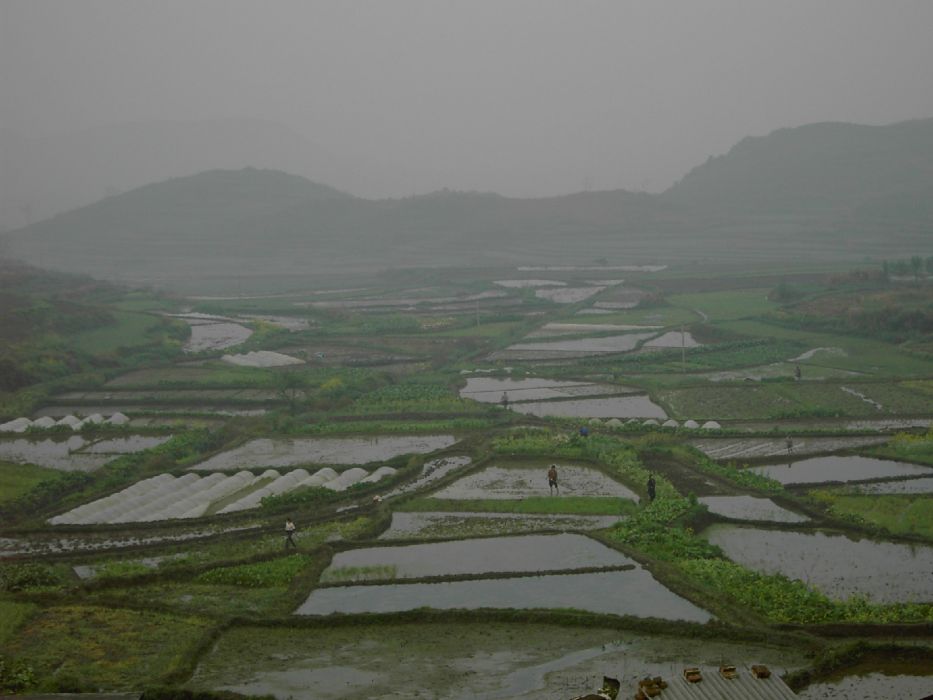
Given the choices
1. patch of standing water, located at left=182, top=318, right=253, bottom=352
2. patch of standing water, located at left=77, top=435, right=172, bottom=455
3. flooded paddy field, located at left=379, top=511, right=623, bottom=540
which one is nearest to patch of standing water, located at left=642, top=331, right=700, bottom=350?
patch of standing water, located at left=182, top=318, right=253, bottom=352

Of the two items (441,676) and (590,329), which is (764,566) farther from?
(590,329)

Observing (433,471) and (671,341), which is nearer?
(433,471)

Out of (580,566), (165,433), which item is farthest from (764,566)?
(165,433)

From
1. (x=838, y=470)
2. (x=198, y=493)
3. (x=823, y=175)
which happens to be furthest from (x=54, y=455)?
(x=823, y=175)

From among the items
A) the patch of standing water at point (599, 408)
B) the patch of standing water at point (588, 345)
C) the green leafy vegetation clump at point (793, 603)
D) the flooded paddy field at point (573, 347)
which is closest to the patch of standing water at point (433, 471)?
the patch of standing water at point (599, 408)

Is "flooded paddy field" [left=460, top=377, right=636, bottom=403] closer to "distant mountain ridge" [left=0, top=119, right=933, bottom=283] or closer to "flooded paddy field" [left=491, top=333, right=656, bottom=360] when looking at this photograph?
"flooded paddy field" [left=491, top=333, right=656, bottom=360]

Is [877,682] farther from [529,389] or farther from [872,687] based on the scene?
[529,389]
